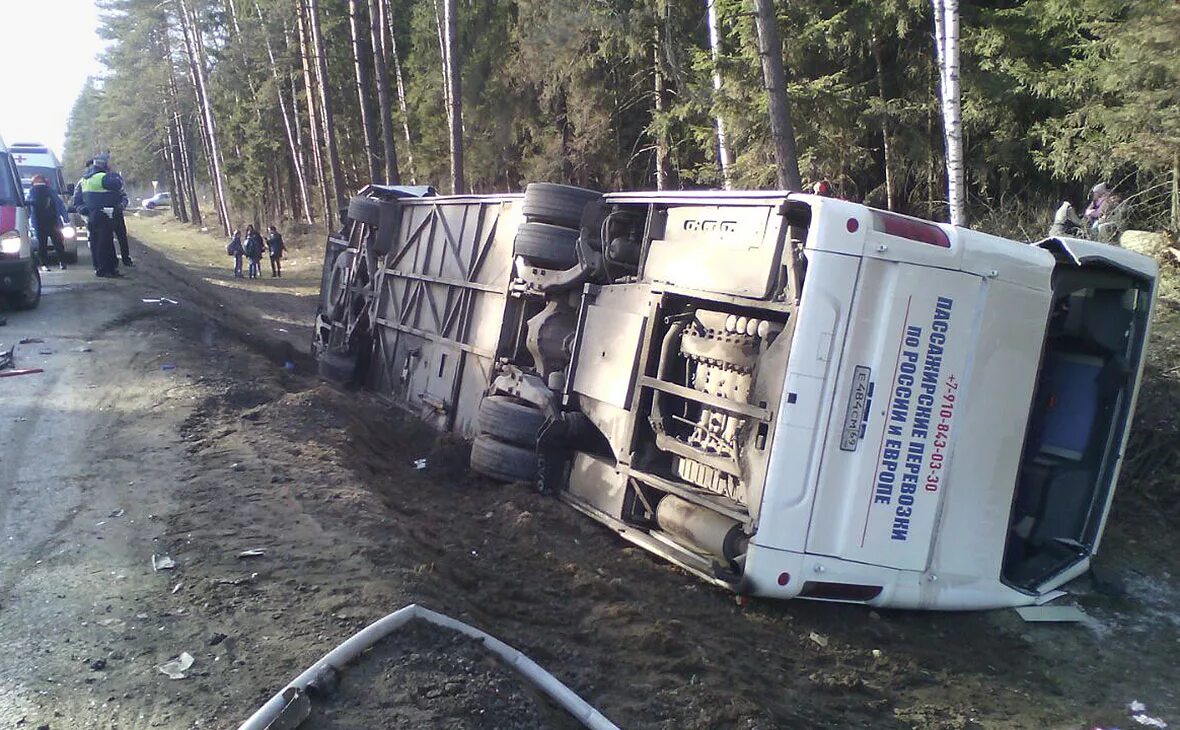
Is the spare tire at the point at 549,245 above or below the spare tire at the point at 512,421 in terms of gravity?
above

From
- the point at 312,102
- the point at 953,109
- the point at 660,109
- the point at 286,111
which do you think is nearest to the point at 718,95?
the point at 953,109

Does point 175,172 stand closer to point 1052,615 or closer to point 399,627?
point 399,627

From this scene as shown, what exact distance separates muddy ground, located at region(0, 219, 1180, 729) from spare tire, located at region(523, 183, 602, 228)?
7.08ft

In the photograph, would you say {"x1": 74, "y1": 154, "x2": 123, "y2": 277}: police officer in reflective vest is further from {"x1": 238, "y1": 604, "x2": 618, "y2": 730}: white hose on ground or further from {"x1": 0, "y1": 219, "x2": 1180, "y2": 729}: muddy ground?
{"x1": 238, "y1": 604, "x2": 618, "y2": 730}: white hose on ground

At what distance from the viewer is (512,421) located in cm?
653

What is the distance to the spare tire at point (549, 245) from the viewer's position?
6770mm

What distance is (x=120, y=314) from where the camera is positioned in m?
12.4

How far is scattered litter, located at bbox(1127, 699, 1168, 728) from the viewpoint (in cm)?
415

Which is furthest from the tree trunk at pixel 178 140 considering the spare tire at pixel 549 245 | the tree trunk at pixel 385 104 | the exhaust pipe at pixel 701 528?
the exhaust pipe at pixel 701 528

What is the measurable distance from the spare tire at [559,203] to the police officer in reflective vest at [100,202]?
10627 mm

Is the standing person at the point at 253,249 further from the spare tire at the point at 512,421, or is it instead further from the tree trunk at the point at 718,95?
the spare tire at the point at 512,421

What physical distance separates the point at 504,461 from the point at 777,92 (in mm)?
6053

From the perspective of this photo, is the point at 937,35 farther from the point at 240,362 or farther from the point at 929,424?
the point at 240,362

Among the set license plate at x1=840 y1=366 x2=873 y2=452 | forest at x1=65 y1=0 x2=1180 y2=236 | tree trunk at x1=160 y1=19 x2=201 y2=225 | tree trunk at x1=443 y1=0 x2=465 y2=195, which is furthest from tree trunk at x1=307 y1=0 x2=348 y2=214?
tree trunk at x1=160 y1=19 x2=201 y2=225
